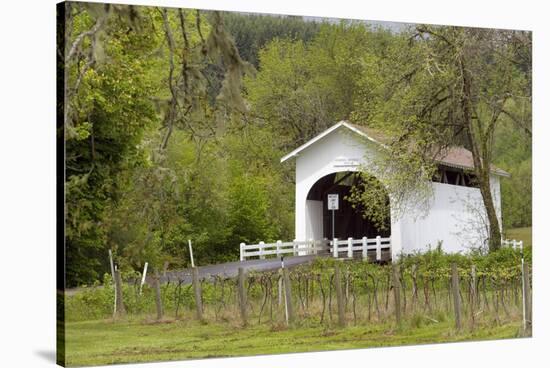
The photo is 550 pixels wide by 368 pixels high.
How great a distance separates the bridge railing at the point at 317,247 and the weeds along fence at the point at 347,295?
0.14 metres

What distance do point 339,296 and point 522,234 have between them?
274 cm

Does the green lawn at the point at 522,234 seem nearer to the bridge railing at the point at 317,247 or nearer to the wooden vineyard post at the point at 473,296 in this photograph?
the wooden vineyard post at the point at 473,296

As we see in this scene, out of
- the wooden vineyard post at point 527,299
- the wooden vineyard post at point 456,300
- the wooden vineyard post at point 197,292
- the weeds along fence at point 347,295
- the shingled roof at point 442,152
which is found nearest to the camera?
the weeds along fence at point 347,295

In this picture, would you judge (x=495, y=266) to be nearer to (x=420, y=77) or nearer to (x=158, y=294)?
(x=420, y=77)

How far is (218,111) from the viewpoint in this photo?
1155 cm

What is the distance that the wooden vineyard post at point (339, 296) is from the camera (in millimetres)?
12906

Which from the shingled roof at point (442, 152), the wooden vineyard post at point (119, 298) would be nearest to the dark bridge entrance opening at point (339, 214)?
the shingled roof at point (442, 152)

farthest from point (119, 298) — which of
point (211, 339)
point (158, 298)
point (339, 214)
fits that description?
point (339, 214)

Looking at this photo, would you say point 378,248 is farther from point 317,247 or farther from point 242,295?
point 242,295

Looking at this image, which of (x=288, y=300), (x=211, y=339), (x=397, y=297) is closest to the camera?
(x=211, y=339)

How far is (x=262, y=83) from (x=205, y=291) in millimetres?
2353

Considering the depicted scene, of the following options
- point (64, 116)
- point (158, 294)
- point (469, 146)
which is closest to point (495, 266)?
point (469, 146)

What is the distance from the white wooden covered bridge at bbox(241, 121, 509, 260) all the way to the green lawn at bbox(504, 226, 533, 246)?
1.09 ft

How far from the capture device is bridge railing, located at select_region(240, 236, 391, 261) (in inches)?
489
